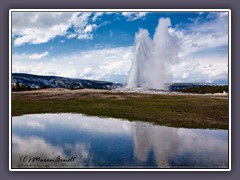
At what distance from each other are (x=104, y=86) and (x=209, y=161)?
4.55 meters

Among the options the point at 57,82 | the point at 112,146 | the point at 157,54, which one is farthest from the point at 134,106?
the point at 57,82

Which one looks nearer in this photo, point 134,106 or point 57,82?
point 57,82

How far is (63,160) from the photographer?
373 inches

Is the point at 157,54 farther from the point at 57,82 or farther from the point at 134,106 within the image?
the point at 57,82

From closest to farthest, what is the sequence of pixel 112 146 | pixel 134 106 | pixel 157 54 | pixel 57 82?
pixel 112 146 → pixel 57 82 → pixel 157 54 → pixel 134 106

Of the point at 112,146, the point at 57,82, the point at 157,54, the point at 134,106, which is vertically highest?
the point at 157,54

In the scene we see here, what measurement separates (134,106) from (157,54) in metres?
2.24

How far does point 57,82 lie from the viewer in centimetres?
1127

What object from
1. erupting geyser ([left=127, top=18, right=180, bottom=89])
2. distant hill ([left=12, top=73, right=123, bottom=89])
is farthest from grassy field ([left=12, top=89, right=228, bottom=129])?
erupting geyser ([left=127, top=18, right=180, bottom=89])

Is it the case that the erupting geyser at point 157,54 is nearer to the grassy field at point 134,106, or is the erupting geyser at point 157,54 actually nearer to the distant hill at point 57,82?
the grassy field at point 134,106

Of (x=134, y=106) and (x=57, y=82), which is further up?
(x=57, y=82)
